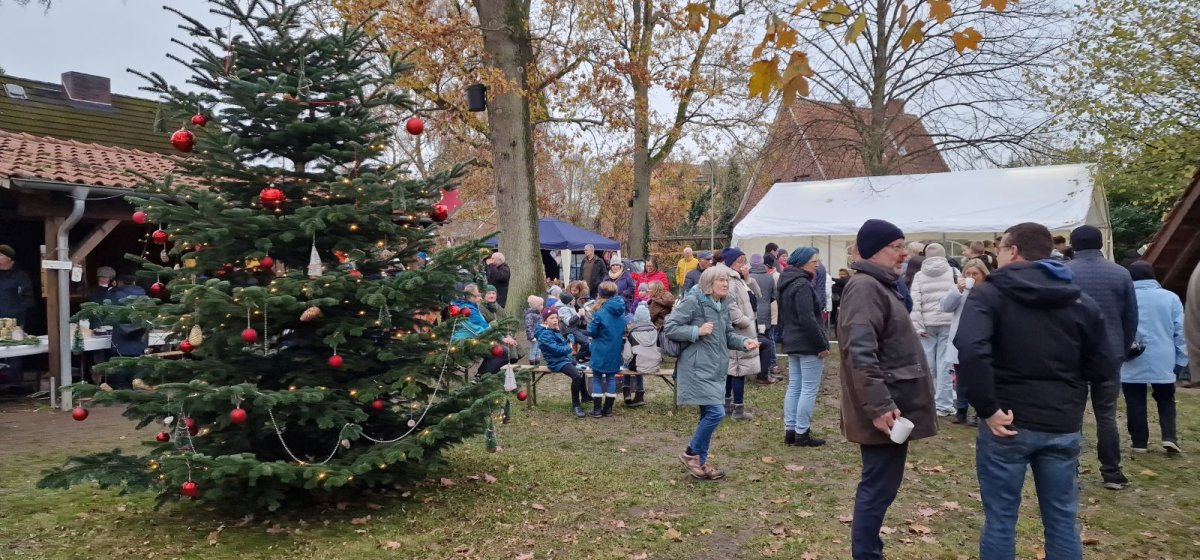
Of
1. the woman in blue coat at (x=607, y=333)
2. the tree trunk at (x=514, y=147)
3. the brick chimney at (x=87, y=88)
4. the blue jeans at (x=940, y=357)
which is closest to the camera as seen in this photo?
the blue jeans at (x=940, y=357)

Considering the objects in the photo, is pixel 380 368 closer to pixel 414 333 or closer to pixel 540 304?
pixel 414 333

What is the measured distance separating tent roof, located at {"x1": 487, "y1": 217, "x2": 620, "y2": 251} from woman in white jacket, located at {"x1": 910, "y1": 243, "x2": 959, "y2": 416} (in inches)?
515

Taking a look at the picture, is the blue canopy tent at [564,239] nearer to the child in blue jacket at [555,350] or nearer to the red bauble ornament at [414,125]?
the child in blue jacket at [555,350]

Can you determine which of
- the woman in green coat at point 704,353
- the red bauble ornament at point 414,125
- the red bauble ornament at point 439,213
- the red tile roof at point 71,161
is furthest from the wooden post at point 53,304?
the woman in green coat at point 704,353

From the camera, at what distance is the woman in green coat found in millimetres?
6336

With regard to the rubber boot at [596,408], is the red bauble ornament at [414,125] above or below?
above

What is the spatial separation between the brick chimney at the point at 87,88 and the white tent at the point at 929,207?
45.2ft

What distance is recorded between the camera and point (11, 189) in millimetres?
9547

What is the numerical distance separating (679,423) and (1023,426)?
537 cm

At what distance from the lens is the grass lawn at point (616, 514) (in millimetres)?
4910

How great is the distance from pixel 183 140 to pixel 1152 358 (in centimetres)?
763

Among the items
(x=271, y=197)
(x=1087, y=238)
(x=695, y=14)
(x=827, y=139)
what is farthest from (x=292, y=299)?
(x=827, y=139)

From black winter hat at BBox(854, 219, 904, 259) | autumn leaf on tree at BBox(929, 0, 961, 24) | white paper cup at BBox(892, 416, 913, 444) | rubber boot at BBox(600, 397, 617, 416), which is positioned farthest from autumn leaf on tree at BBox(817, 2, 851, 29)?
rubber boot at BBox(600, 397, 617, 416)

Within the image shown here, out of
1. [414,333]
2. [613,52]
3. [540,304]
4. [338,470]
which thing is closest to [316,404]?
[338,470]
